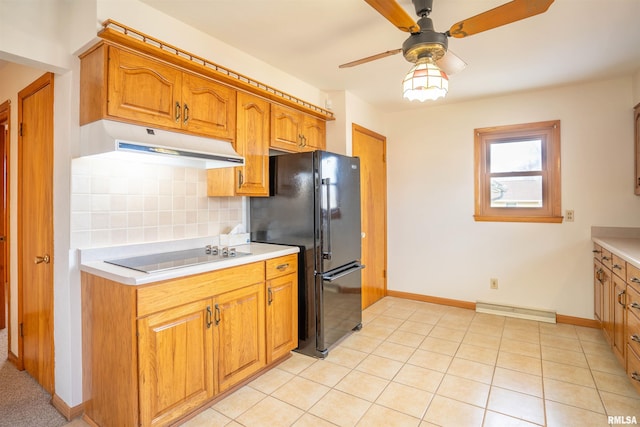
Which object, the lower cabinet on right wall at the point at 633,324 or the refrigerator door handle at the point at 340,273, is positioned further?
the refrigerator door handle at the point at 340,273

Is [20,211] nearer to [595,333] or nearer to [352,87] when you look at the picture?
[352,87]

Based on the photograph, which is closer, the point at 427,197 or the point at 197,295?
the point at 197,295

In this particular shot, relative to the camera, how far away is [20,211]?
238 cm

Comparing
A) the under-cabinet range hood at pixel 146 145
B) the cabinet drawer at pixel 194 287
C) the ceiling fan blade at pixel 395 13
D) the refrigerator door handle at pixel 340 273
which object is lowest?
the refrigerator door handle at pixel 340 273

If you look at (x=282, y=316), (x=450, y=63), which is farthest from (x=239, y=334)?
(x=450, y=63)

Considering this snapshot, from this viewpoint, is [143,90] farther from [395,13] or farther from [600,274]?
[600,274]

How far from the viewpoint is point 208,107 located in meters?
2.24

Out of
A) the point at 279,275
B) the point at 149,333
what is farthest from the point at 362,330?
the point at 149,333

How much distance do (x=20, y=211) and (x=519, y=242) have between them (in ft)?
14.7

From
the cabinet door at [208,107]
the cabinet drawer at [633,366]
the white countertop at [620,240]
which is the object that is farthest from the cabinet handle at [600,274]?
the cabinet door at [208,107]

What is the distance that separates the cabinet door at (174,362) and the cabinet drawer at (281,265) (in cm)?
54

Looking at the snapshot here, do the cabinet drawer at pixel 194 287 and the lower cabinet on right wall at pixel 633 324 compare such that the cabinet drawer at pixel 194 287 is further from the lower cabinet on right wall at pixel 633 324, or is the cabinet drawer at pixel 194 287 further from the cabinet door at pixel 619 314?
the cabinet door at pixel 619 314

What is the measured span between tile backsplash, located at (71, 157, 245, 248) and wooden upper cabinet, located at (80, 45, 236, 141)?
14.1 inches

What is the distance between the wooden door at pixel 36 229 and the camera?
205 centimetres
